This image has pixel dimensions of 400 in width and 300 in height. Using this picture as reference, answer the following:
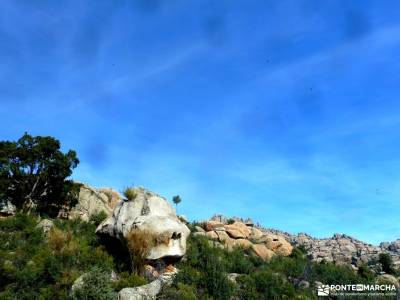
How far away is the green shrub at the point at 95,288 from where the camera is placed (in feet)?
48.7

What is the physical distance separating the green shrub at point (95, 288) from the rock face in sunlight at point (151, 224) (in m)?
3.49

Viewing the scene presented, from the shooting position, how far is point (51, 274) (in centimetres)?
1672

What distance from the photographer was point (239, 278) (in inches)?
785

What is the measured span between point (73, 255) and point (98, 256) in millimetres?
1536

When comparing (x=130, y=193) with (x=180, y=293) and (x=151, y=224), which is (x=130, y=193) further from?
(x=180, y=293)

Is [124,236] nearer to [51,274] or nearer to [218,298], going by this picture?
[51,274]

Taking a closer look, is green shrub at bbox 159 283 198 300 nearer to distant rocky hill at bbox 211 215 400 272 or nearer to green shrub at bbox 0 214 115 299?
green shrub at bbox 0 214 115 299

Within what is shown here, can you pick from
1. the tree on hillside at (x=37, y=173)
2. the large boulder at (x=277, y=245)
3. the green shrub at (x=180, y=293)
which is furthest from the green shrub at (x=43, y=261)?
the large boulder at (x=277, y=245)

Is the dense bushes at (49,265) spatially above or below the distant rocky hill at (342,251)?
below

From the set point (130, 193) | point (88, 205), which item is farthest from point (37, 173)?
point (130, 193)

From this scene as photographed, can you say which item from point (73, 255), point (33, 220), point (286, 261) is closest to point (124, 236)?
point (73, 255)

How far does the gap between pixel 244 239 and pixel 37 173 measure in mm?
18766

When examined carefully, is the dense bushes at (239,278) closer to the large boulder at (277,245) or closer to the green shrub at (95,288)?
the green shrub at (95,288)

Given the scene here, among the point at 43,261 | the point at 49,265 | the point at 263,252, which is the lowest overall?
the point at 49,265
